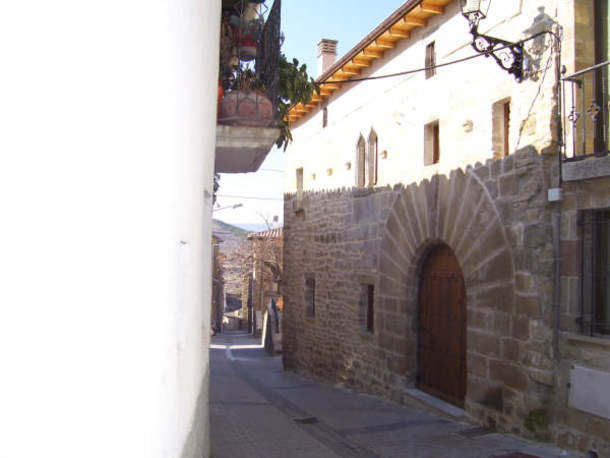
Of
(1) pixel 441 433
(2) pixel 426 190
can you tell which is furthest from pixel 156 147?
(2) pixel 426 190

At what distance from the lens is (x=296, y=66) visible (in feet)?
18.7

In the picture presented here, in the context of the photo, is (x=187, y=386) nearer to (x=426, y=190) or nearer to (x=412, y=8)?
(x=426, y=190)

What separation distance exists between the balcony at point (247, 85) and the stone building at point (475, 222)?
2.69 m

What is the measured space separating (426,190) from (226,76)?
12.6 ft

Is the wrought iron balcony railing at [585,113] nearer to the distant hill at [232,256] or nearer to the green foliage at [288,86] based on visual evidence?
the green foliage at [288,86]

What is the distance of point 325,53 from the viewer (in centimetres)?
1453

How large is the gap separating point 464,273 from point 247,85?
363 centimetres

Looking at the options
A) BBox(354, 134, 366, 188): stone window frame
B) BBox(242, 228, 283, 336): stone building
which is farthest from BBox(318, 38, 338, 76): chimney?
BBox(242, 228, 283, 336): stone building

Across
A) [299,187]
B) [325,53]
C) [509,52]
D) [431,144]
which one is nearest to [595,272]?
[509,52]

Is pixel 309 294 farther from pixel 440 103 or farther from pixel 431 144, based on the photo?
pixel 440 103

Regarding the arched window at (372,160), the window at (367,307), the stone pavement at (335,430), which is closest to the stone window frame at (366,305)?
the window at (367,307)

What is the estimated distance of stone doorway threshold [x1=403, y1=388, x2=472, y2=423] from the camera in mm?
7350

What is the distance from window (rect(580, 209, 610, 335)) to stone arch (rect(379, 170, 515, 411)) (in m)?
0.91

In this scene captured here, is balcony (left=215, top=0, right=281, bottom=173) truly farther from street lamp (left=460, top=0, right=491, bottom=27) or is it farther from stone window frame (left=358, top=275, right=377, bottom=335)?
stone window frame (left=358, top=275, right=377, bottom=335)
